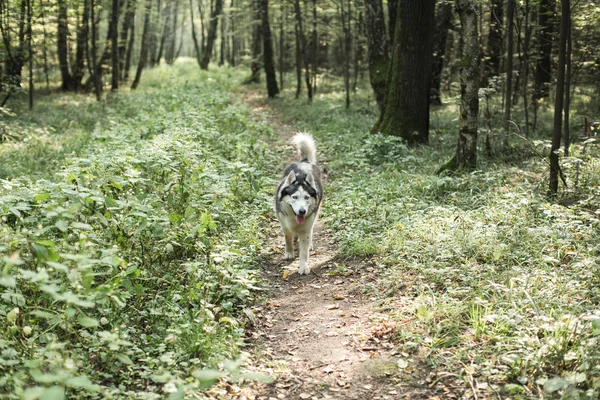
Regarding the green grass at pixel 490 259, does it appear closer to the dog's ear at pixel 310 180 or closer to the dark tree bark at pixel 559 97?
the dark tree bark at pixel 559 97

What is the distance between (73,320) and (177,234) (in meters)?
1.66

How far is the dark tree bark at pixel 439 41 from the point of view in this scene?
1642 cm

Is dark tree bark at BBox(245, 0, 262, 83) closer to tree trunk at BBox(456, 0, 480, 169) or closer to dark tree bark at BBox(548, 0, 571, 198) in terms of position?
tree trunk at BBox(456, 0, 480, 169)

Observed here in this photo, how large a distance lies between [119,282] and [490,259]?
389 cm

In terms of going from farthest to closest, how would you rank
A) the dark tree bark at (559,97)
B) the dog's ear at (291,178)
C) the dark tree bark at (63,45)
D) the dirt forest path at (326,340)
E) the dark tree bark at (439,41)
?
1. the dark tree bark at (63,45)
2. the dark tree bark at (439,41)
3. the dark tree bark at (559,97)
4. the dog's ear at (291,178)
5. the dirt forest path at (326,340)

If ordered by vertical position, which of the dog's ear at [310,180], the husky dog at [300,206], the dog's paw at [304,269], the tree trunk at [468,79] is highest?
the tree trunk at [468,79]

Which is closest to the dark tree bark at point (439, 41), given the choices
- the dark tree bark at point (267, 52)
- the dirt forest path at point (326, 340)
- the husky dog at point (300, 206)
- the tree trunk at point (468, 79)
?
the dark tree bark at point (267, 52)

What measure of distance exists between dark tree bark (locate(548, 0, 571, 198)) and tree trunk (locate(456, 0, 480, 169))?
5.19 ft

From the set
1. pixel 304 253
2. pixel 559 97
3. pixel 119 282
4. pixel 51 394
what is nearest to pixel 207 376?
pixel 51 394

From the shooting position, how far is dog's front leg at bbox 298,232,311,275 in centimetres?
618

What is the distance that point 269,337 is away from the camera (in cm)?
469

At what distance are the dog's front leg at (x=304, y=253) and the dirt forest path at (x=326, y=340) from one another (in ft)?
0.28

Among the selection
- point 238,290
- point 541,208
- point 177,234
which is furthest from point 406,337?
point 541,208

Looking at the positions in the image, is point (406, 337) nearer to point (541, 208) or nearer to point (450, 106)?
point (541, 208)
